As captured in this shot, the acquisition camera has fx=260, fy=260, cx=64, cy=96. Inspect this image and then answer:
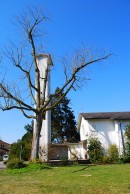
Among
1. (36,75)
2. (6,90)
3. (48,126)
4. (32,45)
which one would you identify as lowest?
(48,126)

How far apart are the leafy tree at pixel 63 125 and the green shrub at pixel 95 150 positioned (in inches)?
716

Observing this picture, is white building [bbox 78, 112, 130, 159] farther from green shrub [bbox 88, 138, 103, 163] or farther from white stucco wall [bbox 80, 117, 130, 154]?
green shrub [bbox 88, 138, 103, 163]

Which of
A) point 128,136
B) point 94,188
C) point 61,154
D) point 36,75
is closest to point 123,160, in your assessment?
point 128,136

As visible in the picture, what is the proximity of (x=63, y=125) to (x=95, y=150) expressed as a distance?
20.8m

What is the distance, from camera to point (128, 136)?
27.7 meters

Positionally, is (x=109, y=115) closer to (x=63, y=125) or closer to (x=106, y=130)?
(x=106, y=130)

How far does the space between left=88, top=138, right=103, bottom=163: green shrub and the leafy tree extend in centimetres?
1819

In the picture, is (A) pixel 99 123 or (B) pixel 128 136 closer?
(B) pixel 128 136

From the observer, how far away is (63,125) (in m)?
47.7

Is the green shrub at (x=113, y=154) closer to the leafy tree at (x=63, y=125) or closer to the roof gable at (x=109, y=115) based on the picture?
the roof gable at (x=109, y=115)

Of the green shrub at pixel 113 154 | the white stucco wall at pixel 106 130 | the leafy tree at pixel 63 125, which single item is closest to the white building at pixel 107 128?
the white stucco wall at pixel 106 130

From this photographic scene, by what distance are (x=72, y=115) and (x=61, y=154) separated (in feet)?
57.5

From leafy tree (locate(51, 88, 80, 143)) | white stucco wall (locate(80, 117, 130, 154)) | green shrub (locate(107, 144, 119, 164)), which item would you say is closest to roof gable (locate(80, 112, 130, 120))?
white stucco wall (locate(80, 117, 130, 154))

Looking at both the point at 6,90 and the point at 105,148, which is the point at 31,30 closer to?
the point at 6,90
